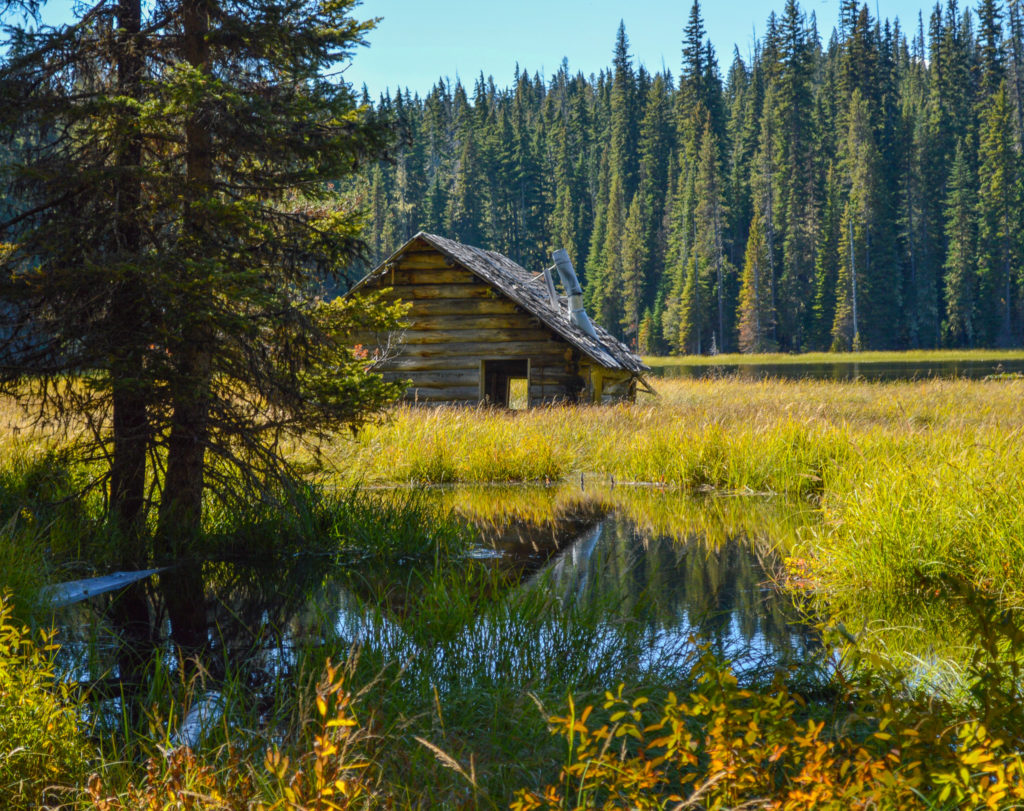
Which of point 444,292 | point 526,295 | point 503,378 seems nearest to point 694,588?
point 444,292

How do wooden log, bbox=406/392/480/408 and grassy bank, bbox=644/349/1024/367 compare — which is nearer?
wooden log, bbox=406/392/480/408

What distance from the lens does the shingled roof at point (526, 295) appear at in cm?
1778

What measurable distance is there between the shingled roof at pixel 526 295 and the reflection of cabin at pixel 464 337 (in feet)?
0.20

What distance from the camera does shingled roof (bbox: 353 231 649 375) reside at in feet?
58.3

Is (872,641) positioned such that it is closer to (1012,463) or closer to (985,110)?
(1012,463)

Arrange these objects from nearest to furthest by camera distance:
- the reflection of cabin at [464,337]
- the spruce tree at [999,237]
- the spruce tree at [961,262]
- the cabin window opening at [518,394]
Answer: the reflection of cabin at [464,337], the cabin window opening at [518,394], the spruce tree at [999,237], the spruce tree at [961,262]

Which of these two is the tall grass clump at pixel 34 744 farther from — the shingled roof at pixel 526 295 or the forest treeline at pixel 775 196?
the forest treeline at pixel 775 196

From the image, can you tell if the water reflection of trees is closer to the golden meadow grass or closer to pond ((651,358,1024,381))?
the golden meadow grass

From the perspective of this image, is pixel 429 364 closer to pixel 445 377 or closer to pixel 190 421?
pixel 445 377

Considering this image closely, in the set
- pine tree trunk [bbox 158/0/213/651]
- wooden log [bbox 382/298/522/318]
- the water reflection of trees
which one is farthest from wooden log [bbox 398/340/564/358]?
pine tree trunk [bbox 158/0/213/651]

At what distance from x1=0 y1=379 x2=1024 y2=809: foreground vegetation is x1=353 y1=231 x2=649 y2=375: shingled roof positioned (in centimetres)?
450

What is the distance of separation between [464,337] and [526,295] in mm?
1726

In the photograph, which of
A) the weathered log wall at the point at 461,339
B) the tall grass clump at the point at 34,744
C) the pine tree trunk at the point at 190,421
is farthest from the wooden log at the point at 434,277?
the tall grass clump at the point at 34,744

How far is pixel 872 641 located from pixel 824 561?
1.70 m
